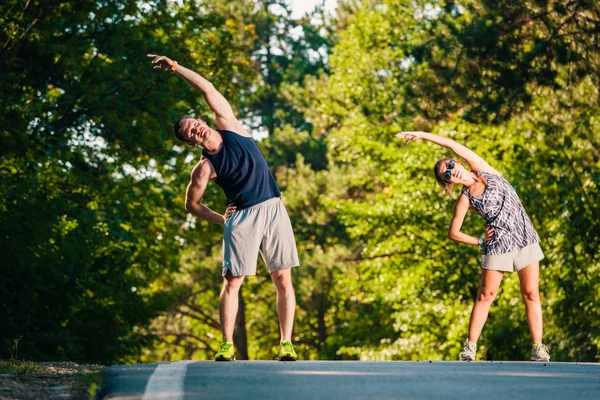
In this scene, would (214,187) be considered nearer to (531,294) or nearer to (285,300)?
(531,294)

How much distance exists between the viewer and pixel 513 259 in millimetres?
8938

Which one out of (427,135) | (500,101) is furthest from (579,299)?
(427,135)

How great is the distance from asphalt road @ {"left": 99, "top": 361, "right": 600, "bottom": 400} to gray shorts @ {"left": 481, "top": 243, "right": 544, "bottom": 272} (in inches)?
61.5

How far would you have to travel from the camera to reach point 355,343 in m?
41.0

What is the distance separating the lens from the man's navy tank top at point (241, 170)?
8102 millimetres

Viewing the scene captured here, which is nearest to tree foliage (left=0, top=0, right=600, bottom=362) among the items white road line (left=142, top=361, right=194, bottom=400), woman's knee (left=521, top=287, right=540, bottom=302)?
woman's knee (left=521, top=287, right=540, bottom=302)

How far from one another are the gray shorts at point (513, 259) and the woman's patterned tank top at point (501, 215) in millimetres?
33

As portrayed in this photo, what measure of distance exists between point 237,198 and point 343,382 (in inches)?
98.7

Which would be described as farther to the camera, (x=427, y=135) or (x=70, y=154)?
(x=70, y=154)

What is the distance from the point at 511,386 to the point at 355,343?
3532 cm

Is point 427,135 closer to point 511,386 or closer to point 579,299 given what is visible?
point 511,386

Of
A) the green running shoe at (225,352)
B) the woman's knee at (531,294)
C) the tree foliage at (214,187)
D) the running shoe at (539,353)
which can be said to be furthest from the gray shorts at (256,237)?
the tree foliage at (214,187)

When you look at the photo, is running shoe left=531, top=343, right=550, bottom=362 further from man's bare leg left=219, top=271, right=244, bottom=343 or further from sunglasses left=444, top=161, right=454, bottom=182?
man's bare leg left=219, top=271, right=244, bottom=343

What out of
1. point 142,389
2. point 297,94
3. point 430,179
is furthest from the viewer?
point 297,94
